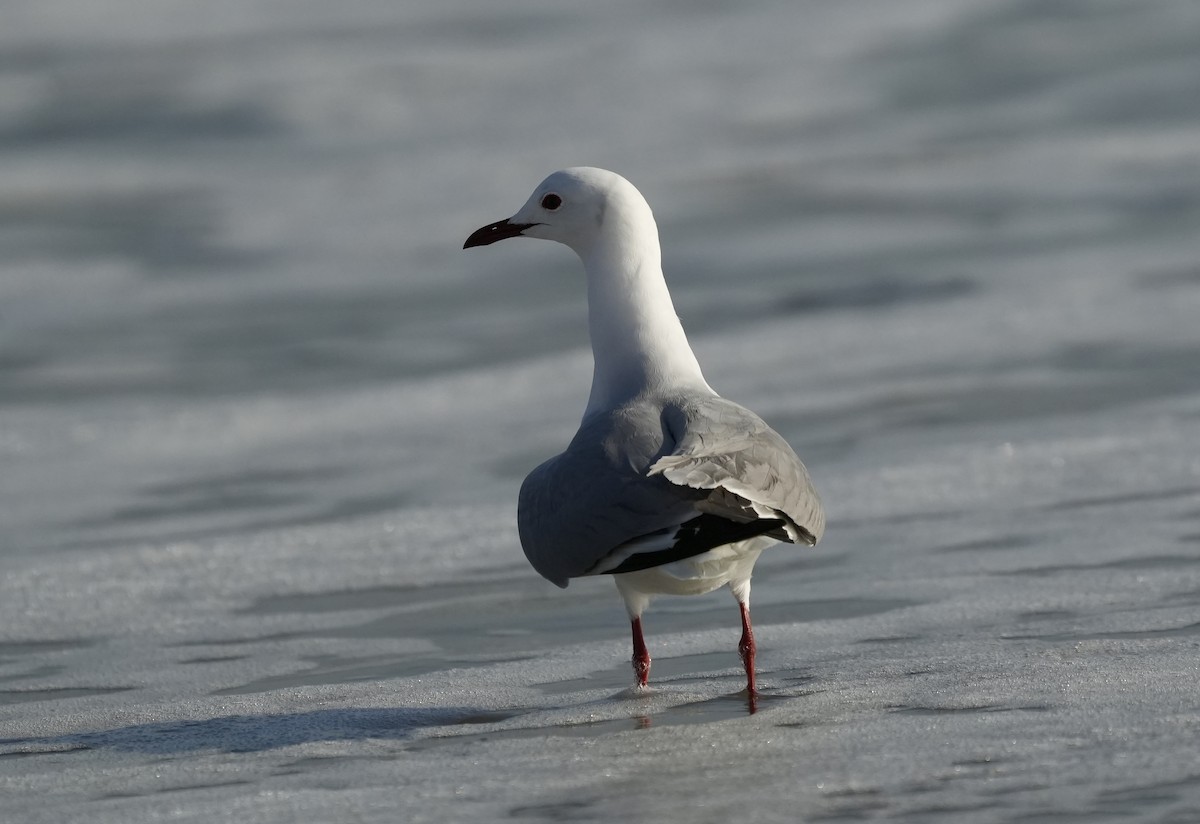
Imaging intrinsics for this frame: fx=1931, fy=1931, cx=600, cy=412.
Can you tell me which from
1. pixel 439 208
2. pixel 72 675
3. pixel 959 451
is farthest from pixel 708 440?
pixel 439 208

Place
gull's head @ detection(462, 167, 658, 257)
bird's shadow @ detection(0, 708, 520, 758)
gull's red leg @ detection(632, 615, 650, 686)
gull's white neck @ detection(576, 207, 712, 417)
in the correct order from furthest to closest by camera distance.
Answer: gull's head @ detection(462, 167, 658, 257) < gull's white neck @ detection(576, 207, 712, 417) < gull's red leg @ detection(632, 615, 650, 686) < bird's shadow @ detection(0, 708, 520, 758)

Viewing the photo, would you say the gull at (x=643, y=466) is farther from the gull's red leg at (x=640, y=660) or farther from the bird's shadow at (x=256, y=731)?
the bird's shadow at (x=256, y=731)

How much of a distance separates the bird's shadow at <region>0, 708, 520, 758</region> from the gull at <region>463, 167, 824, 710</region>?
499mm

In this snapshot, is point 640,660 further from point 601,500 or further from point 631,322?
point 631,322

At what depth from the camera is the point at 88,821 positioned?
4.09 m

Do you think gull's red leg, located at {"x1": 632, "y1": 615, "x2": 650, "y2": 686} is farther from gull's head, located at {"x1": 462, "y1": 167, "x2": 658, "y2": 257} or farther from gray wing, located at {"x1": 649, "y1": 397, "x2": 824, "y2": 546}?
gull's head, located at {"x1": 462, "y1": 167, "x2": 658, "y2": 257}

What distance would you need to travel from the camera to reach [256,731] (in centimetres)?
Answer: 495

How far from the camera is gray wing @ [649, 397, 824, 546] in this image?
454cm

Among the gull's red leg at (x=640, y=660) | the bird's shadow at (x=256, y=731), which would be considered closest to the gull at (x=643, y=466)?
the gull's red leg at (x=640, y=660)

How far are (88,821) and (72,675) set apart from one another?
189 centimetres

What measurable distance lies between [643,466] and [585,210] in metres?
1.35

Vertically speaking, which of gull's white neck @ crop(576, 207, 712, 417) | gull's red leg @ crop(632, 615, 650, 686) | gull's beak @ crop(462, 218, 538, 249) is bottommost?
gull's red leg @ crop(632, 615, 650, 686)

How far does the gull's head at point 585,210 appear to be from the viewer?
589cm

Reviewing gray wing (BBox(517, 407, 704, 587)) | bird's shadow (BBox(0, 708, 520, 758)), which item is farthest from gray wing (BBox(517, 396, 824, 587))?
bird's shadow (BBox(0, 708, 520, 758))
